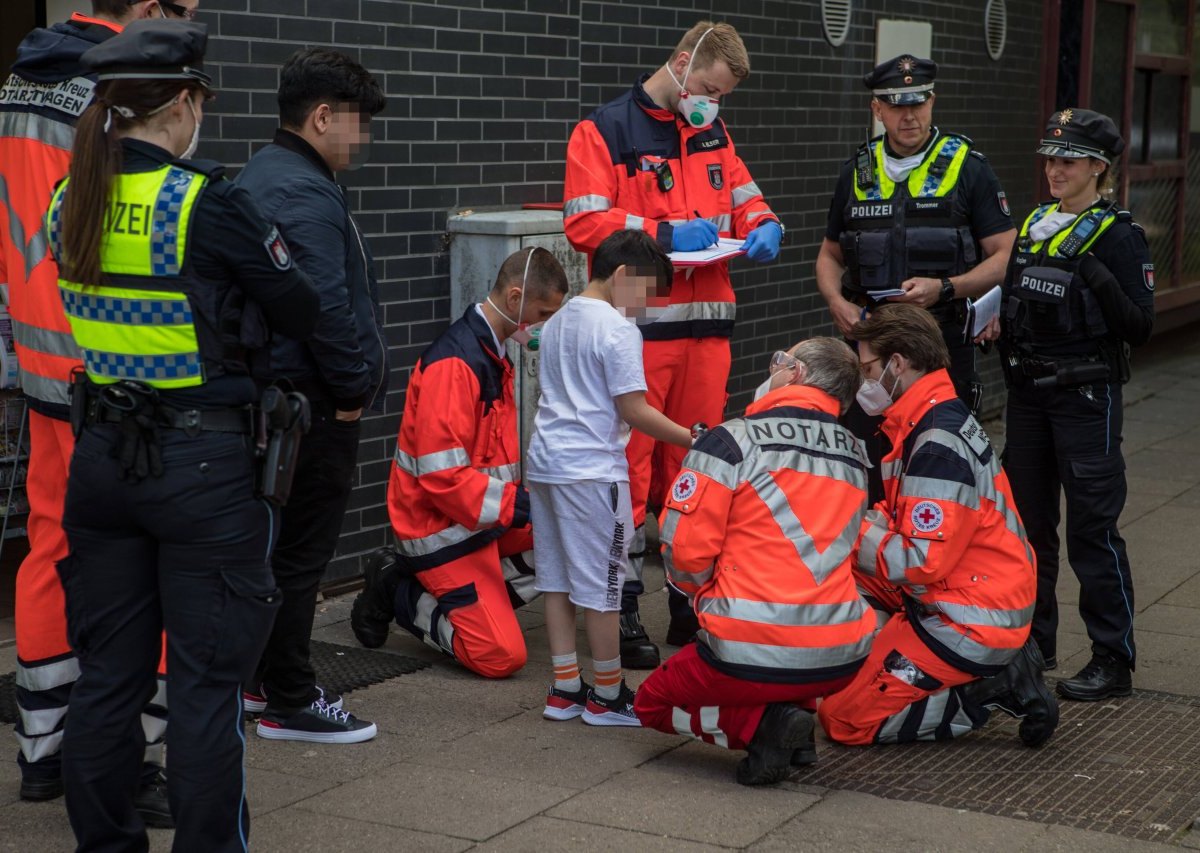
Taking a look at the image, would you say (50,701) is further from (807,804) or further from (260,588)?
(807,804)

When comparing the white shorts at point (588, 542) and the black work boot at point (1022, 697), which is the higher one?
the white shorts at point (588, 542)

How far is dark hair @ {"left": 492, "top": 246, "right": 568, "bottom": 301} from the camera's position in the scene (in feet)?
17.8

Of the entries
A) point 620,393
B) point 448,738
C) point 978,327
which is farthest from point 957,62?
point 448,738

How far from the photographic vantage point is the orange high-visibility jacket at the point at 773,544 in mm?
4332

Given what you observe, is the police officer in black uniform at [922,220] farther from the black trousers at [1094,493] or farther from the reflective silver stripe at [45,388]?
the reflective silver stripe at [45,388]

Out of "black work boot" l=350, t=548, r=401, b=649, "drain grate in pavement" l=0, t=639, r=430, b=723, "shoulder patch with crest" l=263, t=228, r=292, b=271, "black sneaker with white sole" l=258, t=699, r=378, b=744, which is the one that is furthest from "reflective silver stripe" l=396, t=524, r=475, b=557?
"shoulder patch with crest" l=263, t=228, r=292, b=271

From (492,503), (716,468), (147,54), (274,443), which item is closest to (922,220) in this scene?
(492,503)

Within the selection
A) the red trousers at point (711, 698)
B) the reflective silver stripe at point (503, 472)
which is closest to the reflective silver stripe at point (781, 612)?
the red trousers at point (711, 698)

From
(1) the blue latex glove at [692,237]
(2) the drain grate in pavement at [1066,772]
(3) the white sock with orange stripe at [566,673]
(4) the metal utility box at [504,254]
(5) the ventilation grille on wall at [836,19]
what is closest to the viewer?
(2) the drain grate in pavement at [1066,772]

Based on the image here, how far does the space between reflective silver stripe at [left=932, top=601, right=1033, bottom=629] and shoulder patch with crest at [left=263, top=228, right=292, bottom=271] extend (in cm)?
234

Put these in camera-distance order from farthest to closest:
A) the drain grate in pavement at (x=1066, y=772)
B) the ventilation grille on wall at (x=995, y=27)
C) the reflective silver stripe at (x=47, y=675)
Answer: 1. the ventilation grille on wall at (x=995, y=27)
2. the drain grate in pavement at (x=1066, y=772)
3. the reflective silver stripe at (x=47, y=675)

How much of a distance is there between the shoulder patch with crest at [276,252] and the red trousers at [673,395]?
2452 mm

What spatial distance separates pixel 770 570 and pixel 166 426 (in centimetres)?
177

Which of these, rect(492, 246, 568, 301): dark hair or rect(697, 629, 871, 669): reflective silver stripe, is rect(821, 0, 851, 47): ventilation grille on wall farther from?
rect(697, 629, 871, 669): reflective silver stripe
